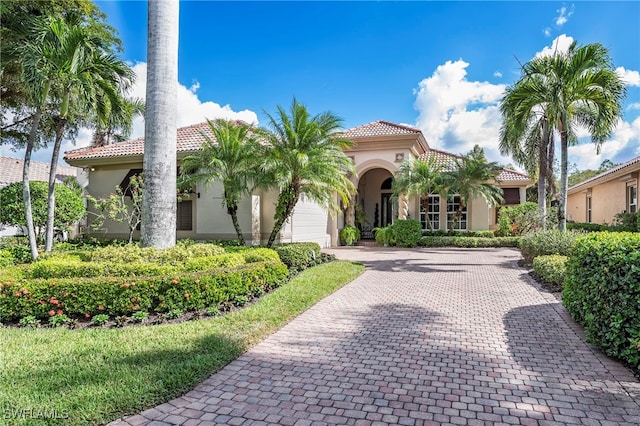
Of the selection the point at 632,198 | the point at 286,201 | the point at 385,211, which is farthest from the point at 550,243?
the point at 385,211

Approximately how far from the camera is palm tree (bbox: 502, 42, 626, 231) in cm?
1178

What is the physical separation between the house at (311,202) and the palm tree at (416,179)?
97 cm

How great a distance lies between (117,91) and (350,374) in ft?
38.0

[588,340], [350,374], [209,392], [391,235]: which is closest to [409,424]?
[350,374]

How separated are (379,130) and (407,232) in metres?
6.28

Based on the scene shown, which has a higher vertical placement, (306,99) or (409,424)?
(306,99)

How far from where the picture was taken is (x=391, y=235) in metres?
21.3

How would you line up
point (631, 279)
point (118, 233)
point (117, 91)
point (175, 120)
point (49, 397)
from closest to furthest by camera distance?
point (49, 397) < point (631, 279) < point (175, 120) < point (117, 91) < point (118, 233)

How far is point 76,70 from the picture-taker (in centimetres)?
1022

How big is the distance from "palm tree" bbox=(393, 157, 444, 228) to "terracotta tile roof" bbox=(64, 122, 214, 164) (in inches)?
400

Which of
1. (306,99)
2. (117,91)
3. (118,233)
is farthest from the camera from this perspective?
(118,233)

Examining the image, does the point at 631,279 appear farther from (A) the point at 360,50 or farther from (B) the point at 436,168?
(B) the point at 436,168

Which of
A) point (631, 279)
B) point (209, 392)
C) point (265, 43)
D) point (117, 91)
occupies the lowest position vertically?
point (209, 392)

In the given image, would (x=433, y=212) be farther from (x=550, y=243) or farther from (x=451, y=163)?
(x=550, y=243)
